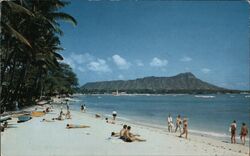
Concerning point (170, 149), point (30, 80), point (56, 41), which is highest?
point (56, 41)

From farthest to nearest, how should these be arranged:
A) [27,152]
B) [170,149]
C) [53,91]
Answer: [53,91]
[170,149]
[27,152]

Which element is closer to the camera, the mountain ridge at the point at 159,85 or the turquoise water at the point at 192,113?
the turquoise water at the point at 192,113

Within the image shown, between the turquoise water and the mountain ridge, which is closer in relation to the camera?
the turquoise water

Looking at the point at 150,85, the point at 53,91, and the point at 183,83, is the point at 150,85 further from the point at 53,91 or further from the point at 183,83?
the point at 53,91

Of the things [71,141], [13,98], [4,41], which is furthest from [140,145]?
[13,98]

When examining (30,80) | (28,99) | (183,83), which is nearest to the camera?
(28,99)

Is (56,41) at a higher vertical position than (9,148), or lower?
higher

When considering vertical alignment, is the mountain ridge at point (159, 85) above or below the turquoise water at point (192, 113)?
above

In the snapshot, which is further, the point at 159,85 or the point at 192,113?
the point at 159,85

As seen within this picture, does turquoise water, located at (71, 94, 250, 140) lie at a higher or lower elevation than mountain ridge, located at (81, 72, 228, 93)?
lower

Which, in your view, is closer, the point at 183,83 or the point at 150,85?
the point at 183,83
